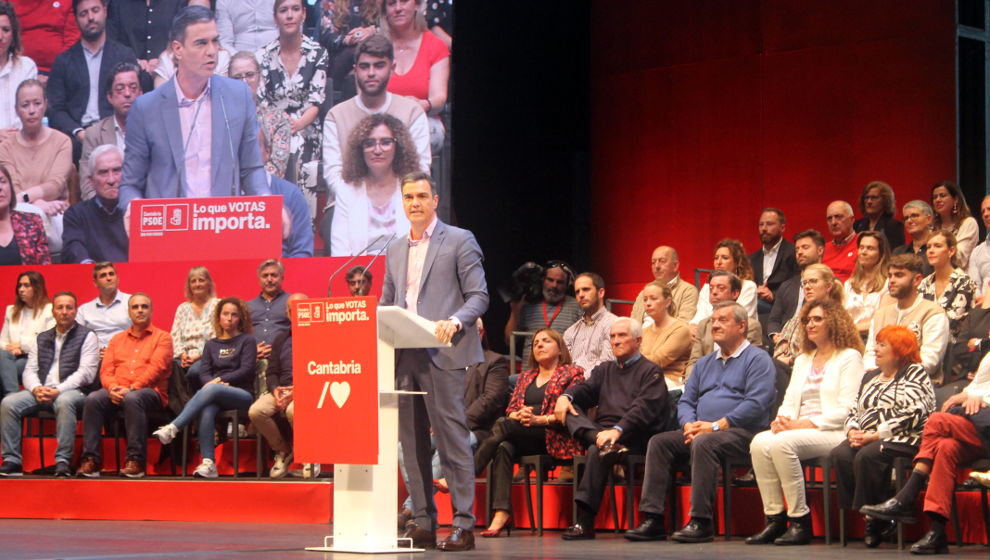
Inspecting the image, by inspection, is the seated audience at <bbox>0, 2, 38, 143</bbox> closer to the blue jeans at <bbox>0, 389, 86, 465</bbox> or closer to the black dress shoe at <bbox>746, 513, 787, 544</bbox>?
the blue jeans at <bbox>0, 389, 86, 465</bbox>

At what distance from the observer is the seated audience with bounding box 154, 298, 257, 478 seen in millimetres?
6898

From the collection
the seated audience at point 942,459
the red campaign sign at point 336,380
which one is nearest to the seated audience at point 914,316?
the seated audience at point 942,459

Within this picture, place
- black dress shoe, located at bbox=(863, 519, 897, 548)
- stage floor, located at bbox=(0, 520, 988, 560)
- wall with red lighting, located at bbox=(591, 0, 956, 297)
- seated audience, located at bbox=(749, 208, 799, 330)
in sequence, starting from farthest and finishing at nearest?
wall with red lighting, located at bbox=(591, 0, 956, 297), seated audience, located at bbox=(749, 208, 799, 330), black dress shoe, located at bbox=(863, 519, 897, 548), stage floor, located at bbox=(0, 520, 988, 560)

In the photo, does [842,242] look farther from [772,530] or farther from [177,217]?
[177,217]

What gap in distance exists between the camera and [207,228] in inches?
329

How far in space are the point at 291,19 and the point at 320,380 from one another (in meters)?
4.76

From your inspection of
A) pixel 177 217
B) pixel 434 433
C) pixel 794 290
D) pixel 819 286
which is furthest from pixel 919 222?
pixel 177 217

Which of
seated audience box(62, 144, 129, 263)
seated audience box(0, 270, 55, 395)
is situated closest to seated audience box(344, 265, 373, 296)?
seated audience box(0, 270, 55, 395)

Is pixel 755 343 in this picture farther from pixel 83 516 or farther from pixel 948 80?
pixel 83 516

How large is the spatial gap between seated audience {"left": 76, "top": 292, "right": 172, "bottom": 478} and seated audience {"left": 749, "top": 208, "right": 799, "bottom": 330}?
3517 millimetres

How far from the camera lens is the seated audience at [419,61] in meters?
8.15

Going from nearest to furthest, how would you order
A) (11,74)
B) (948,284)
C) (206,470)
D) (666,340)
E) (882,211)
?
1. (948,284)
2. (666,340)
3. (206,470)
4. (882,211)
5. (11,74)

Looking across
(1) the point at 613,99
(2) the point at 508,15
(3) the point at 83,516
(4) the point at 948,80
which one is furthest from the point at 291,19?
(4) the point at 948,80

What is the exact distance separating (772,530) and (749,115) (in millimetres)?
4626
